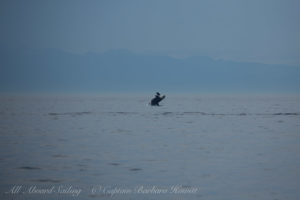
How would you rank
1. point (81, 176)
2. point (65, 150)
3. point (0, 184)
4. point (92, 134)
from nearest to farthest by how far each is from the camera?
point (0, 184) < point (81, 176) < point (65, 150) < point (92, 134)

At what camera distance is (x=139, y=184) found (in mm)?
15305

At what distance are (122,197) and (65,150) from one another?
31.9 ft

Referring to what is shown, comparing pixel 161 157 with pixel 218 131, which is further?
pixel 218 131

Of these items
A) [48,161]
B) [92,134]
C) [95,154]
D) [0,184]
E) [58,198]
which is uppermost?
[92,134]

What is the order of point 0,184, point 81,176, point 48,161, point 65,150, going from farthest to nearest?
point 65,150 < point 48,161 < point 81,176 < point 0,184

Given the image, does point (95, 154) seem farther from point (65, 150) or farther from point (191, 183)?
point (191, 183)

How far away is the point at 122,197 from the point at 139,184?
1.43m

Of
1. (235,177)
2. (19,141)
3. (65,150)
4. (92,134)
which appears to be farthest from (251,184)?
(92,134)

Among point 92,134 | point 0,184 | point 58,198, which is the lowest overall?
point 58,198

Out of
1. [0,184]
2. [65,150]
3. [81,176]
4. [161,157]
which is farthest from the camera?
[65,150]

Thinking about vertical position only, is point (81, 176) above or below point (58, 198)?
above

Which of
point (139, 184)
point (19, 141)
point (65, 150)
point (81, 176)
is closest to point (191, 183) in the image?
point (139, 184)

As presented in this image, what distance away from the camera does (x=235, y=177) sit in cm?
1639

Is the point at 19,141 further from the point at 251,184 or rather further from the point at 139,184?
the point at 251,184
